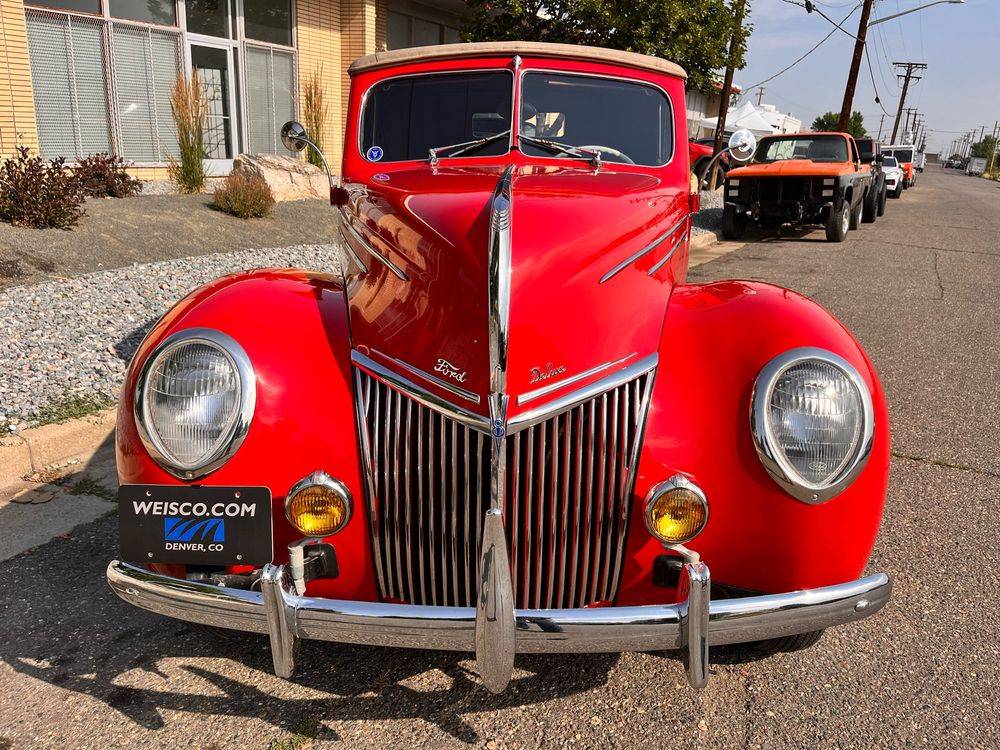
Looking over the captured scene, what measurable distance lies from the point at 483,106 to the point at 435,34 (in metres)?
16.1

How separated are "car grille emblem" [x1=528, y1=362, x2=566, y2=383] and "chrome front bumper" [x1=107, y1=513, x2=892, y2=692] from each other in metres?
0.41

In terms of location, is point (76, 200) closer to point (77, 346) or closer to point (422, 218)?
point (77, 346)

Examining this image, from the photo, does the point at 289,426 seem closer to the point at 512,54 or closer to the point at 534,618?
the point at 534,618

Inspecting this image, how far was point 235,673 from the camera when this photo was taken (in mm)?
2381

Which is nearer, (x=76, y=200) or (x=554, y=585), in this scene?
(x=554, y=585)

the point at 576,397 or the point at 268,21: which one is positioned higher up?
the point at 268,21

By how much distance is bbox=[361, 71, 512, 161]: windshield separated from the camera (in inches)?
128

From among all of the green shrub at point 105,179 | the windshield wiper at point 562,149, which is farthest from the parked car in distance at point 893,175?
the windshield wiper at point 562,149

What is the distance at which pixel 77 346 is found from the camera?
4621mm

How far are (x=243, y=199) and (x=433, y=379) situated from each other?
8.15 metres

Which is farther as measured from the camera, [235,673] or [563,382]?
[235,673]

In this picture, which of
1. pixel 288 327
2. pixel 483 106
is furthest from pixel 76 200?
pixel 288 327

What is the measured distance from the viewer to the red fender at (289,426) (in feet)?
6.97

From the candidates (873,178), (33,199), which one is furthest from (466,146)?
(873,178)
